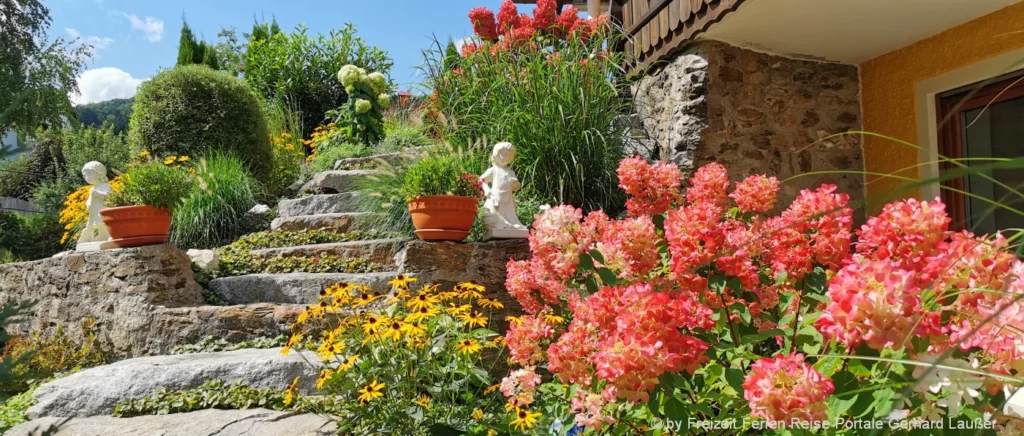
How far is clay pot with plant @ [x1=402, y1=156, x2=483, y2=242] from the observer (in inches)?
158

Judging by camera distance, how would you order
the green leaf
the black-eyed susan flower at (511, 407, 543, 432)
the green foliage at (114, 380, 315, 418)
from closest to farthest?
the green leaf, the black-eyed susan flower at (511, 407, 543, 432), the green foliage at (114, 380, 315, 418)

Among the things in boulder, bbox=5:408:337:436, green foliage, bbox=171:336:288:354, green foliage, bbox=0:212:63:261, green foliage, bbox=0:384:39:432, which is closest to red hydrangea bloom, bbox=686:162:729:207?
boulder, bbox=5:408:337:436

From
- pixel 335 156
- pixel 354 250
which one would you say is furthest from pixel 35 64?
pixel 354 250

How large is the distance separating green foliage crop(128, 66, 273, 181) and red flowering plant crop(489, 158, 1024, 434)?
6.10 m

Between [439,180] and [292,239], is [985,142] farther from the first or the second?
[292,239]

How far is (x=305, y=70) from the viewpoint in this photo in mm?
11188

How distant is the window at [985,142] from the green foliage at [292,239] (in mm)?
3964

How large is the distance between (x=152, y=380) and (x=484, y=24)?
5189 millimetres

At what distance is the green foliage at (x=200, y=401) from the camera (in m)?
3.02

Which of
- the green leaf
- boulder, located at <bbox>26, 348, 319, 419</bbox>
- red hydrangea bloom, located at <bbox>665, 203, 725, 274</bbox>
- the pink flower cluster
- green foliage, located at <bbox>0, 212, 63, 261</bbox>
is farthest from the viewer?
green foliage, located at <bbox>0, 212, 63, 261</bbox>

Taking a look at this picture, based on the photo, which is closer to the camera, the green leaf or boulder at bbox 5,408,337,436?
the green leaf

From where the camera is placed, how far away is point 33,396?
11.0ft

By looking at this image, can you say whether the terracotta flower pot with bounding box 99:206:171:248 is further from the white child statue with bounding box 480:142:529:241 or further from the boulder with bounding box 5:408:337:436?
the white child statue with bounding box 480:142:529:241

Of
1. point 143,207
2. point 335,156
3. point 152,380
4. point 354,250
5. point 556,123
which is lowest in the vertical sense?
point 152,380
